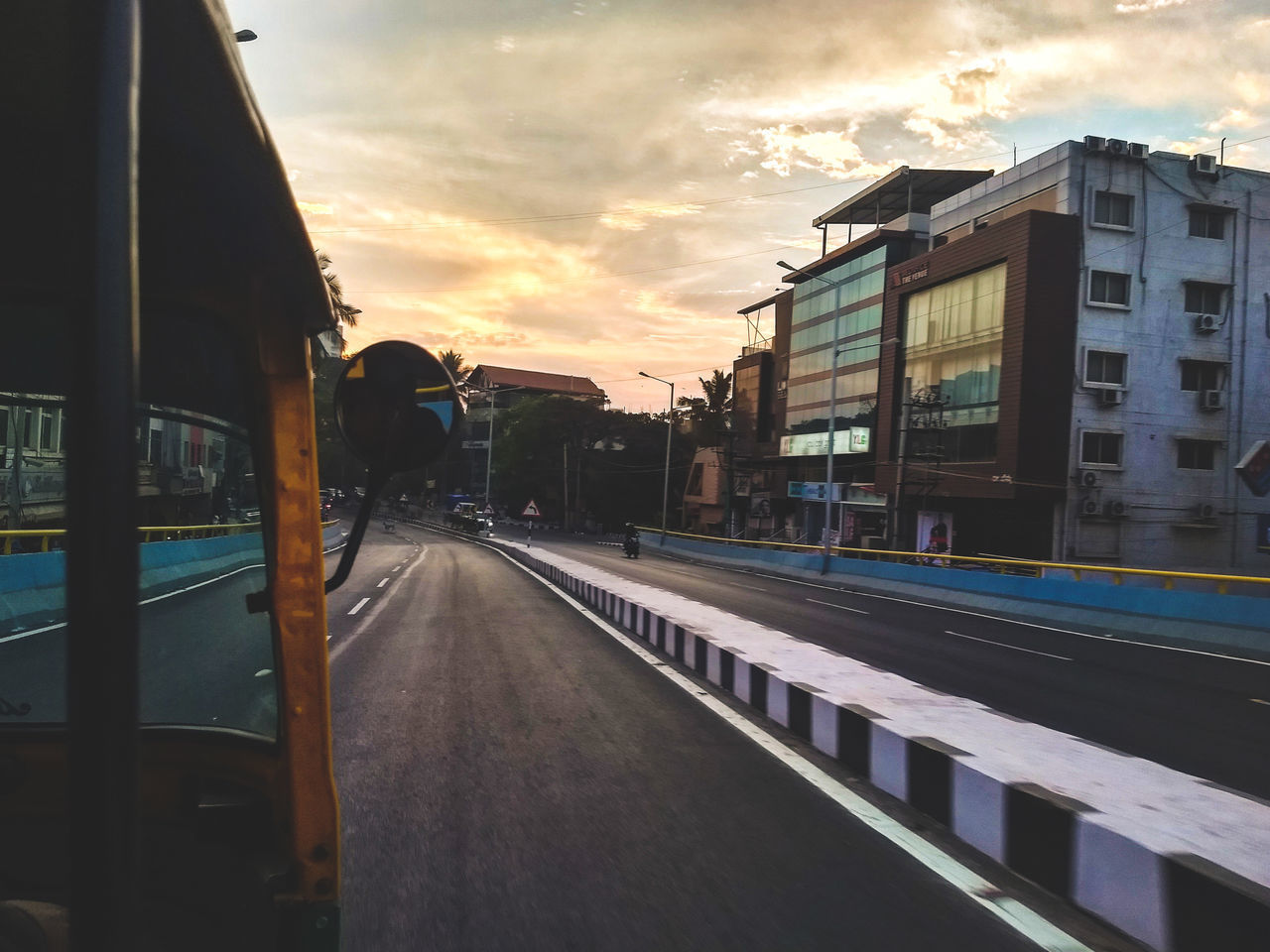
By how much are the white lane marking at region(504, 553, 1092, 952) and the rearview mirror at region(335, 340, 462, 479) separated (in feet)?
9.50

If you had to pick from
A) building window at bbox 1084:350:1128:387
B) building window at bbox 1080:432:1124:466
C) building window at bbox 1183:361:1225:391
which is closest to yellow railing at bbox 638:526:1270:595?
building window at bbox 1080:432:1124:466

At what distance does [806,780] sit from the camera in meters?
5.46

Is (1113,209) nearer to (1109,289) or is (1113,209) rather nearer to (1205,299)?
(1109,289)

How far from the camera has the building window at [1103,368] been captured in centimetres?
3653

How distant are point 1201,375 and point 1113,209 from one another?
776 centimetres

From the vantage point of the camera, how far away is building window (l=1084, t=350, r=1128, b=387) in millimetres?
36531

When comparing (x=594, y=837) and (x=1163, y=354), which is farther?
(x=1163, y=354)

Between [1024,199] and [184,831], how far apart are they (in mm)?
42891

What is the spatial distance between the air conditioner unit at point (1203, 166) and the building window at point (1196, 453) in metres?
10.9

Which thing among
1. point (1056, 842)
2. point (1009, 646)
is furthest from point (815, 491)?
point (1056, 842)

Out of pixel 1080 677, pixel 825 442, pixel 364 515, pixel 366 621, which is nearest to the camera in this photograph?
pixel 364 515

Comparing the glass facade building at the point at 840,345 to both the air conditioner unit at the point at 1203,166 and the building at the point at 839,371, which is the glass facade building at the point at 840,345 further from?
the air conditioner unit at the point at 1203,166

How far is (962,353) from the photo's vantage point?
40875 mm

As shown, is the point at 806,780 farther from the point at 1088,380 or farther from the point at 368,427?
the point at 1088,380
